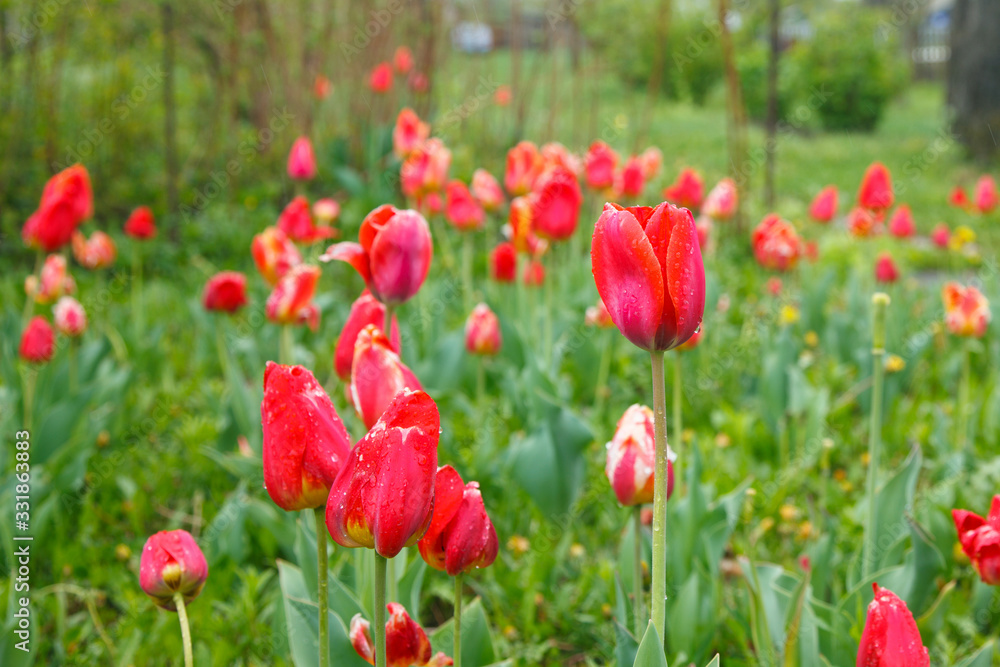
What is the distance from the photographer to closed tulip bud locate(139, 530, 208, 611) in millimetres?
1019

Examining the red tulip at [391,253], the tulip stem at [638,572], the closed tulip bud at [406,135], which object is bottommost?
the tulip stem at [638,572]

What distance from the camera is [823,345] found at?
3.42m

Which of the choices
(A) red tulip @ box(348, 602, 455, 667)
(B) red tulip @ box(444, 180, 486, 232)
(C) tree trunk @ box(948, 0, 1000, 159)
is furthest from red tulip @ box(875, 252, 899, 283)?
(C) tree trunk @ box(948, 0, 1000, 159)

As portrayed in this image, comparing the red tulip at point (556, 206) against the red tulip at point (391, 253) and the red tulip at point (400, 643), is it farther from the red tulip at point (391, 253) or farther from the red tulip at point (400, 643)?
the red tulip at point (400, 643)

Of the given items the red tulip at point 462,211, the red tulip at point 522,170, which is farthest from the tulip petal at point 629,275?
the red tulip at point 462,211

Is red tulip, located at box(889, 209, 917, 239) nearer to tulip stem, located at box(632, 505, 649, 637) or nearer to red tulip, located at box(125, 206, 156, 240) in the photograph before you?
tulip stem, located at box(632, 505, 649, 637)

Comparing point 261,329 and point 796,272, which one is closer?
point 261,329

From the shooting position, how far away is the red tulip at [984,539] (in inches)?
45.9

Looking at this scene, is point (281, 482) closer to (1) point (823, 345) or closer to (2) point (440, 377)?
(2) point (440, 377)

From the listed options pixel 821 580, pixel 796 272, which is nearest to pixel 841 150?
pixel 796 272

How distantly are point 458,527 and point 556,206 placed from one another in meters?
1.23

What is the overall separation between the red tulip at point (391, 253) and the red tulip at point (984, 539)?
0.88 metres

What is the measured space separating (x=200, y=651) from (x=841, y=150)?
11429 millimetres

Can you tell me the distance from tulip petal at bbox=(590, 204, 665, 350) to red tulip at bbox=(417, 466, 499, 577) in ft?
0.90
